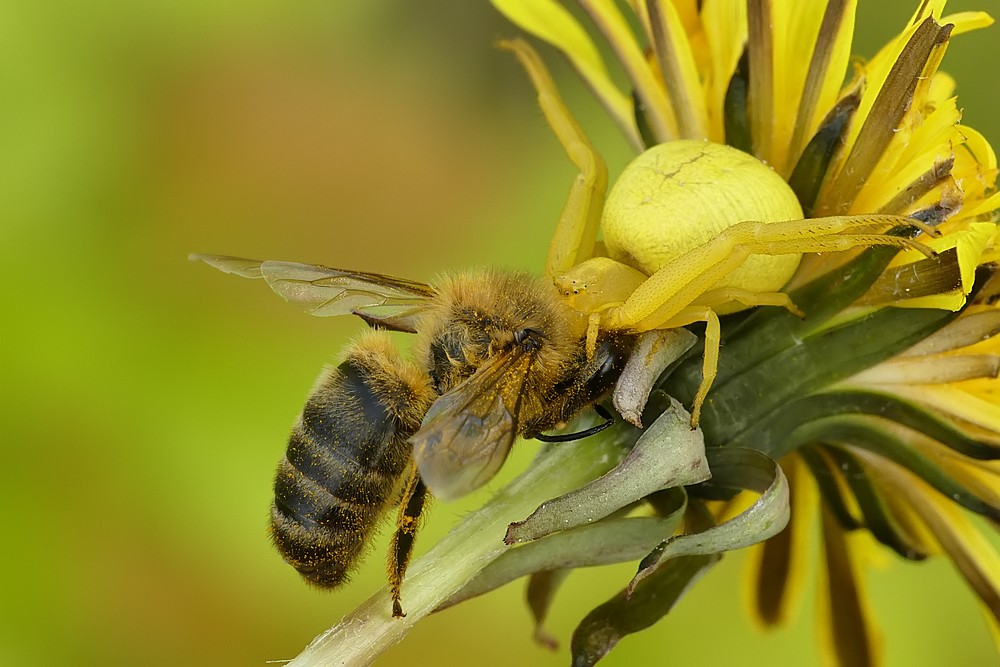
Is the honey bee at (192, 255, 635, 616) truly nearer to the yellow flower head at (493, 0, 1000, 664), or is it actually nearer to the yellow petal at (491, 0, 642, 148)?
the yellow flower head at (493, 0, 1000, 664)

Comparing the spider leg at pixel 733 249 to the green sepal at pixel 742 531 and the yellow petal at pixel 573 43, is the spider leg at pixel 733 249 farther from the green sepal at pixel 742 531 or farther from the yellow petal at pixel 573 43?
the yellow petal at pixel 573 43

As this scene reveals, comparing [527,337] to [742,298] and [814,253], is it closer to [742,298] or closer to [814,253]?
[742,298]

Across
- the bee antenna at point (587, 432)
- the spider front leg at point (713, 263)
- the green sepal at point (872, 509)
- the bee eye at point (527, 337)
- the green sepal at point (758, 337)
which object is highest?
the bee eye at point (527, 337)

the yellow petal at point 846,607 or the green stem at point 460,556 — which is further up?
the green stem at point 460,556

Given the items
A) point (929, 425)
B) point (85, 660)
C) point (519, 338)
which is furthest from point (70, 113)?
point (929, 425)

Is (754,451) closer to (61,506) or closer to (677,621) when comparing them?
(677,621)

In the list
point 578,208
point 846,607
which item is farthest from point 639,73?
point 846,607

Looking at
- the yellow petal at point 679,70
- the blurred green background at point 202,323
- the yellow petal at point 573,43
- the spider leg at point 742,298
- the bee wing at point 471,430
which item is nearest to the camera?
Answer: the bee wing at point 471,430

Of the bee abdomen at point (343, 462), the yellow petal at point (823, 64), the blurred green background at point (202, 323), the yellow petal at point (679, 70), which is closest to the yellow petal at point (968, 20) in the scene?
the yellow petal at point (823, 64)
